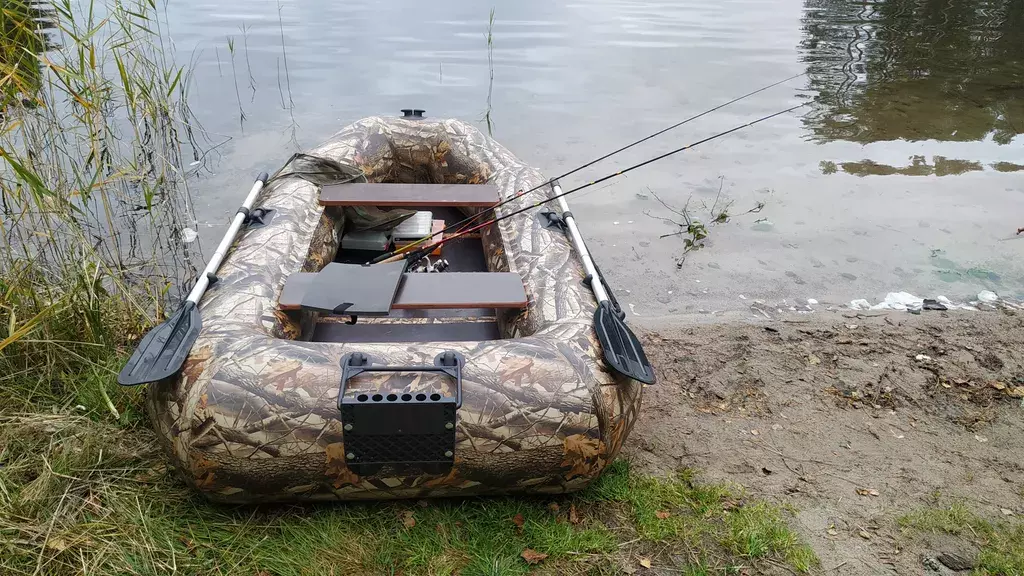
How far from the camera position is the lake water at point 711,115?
5.75 metres

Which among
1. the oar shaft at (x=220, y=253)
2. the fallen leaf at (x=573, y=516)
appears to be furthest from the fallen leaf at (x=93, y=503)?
the fallen leaf at (x=573, y=516)

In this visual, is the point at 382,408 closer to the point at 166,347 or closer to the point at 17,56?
the point at 166,347

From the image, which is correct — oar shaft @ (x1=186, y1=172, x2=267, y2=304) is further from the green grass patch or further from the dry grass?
the green grass patch

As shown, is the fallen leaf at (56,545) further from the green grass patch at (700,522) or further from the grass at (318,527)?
the green grass patch at (700,522)

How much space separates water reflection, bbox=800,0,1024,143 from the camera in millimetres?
8609

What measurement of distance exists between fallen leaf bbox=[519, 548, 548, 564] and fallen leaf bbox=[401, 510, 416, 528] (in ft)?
1.50

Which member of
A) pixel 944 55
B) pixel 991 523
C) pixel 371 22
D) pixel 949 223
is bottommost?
pixel 991 523

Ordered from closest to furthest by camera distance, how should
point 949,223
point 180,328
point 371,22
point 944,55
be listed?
1. point 180,328
2. point 949,223
3. point 944,55
4. point 371,22

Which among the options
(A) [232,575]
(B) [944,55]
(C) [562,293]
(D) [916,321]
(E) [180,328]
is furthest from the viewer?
(B) [944,55]

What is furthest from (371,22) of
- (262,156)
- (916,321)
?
(916,321)

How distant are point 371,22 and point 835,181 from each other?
373 inches

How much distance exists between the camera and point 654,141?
8258 mm

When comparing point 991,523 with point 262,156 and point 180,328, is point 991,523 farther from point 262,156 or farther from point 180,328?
point 262,156

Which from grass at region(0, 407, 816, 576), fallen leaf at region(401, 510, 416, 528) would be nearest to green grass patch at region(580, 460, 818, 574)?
grass at region(0, 407, 816, 576)
